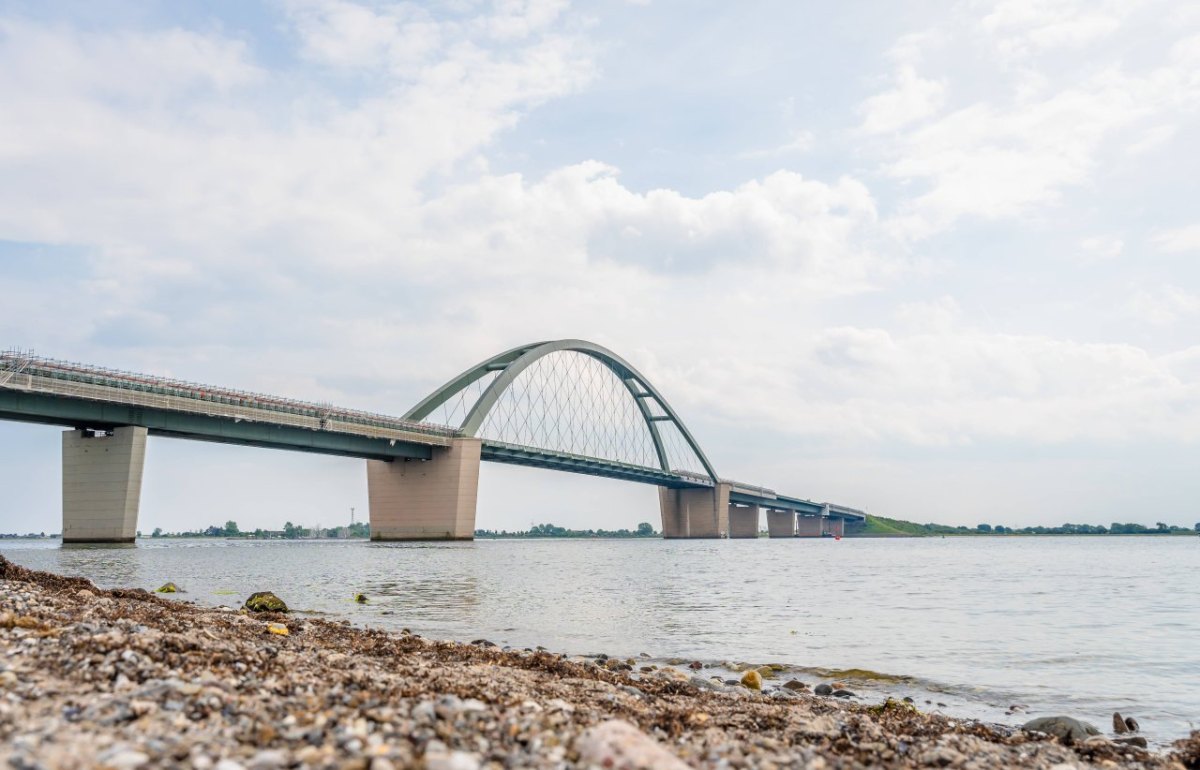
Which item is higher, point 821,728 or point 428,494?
point 428,494

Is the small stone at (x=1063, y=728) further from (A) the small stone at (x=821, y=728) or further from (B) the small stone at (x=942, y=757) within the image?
(A) the small stone at (x=821, y=728)

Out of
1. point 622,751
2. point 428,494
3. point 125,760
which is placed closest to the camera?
point 125,760

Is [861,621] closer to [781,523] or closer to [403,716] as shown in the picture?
[403,716]

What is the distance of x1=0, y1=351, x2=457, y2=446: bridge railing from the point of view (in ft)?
160

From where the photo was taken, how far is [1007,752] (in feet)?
26.0

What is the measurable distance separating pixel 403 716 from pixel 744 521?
570 ft

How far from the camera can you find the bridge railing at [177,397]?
160 feet

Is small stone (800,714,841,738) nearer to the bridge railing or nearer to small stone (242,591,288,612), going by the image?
small stone (242,591,288,612)

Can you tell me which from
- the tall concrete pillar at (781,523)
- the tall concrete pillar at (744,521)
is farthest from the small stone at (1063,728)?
the tall concrete pillar at (781,523)

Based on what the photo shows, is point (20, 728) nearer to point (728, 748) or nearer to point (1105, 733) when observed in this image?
point (728, 748)

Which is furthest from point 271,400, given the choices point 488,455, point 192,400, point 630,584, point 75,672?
point 75,672

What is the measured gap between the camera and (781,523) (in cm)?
19412

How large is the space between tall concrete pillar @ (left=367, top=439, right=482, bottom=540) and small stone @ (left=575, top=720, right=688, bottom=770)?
81331 mm

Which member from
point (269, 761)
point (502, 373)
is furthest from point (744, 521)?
point (269, 761)
